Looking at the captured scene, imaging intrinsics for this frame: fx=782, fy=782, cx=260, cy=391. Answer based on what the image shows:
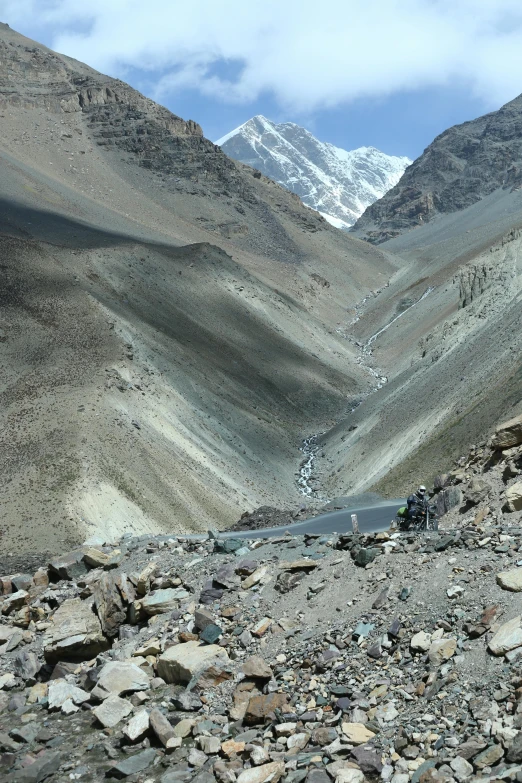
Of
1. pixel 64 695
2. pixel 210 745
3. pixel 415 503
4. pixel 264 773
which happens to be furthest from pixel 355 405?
pixel 264 773

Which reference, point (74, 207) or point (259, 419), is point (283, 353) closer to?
point (259, 419)

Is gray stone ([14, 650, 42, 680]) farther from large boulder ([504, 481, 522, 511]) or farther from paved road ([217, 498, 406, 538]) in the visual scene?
large boulder ([504, 481, 522, 511])

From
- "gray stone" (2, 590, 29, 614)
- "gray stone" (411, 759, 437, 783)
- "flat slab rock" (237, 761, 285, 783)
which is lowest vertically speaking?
"gray stone" (411, 759, 437, 783)

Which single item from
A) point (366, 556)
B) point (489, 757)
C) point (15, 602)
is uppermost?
point (15, 602)

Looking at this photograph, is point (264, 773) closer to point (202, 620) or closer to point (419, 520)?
point (202, 620)

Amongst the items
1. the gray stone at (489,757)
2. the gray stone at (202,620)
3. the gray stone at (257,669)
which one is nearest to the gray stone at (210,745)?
the gray stone at (257,669)

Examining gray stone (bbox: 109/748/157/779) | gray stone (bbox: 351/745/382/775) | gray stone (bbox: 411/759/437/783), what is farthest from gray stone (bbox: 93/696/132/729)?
gray stone (bbox: 411/759/437/783)

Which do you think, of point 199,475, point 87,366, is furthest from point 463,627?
point 87,366
